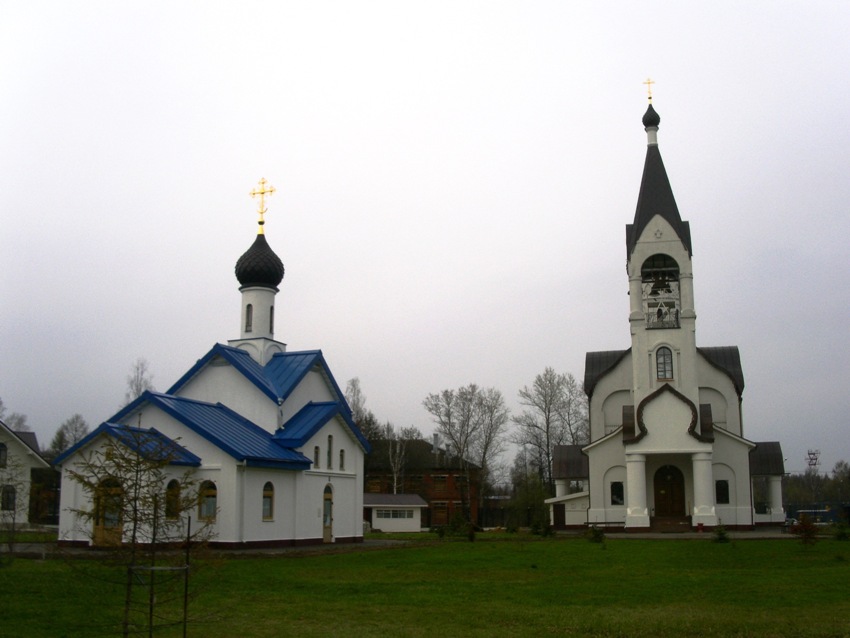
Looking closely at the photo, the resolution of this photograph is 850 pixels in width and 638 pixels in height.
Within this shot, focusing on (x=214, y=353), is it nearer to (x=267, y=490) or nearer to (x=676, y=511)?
(x=267, y=490)

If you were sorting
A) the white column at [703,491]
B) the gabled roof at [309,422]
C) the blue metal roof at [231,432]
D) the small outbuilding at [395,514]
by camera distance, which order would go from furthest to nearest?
the small outbuilding at [395,514] → the white column at [703,491] → the gabled roof at [309,422] → the blue metal roof at [231,432]

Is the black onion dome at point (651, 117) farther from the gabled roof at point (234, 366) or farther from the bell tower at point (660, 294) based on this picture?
the gabled roof at point (234, 366)

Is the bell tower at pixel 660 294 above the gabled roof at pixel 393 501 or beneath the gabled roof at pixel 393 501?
above

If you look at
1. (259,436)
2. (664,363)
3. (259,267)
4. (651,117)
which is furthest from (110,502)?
(651,117)

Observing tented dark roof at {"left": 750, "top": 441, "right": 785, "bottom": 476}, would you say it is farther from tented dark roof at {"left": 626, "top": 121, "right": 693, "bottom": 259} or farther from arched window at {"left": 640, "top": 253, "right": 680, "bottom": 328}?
tented dark roof at {"left": 626, "top": 121, "right": 693, "bottom": 259}

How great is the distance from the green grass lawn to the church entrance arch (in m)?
14.8

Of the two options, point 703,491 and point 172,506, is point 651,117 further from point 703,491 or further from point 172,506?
point 172,506

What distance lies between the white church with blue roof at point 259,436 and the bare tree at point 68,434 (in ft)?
166

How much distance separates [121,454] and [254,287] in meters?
25.1

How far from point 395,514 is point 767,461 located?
24.5 m

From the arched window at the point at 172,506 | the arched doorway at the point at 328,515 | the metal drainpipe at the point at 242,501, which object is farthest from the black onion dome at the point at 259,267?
the arched window at the point at 172,506

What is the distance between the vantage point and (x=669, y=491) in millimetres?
37906

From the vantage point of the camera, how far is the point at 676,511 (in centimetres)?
3762

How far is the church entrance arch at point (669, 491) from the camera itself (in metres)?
37.7
